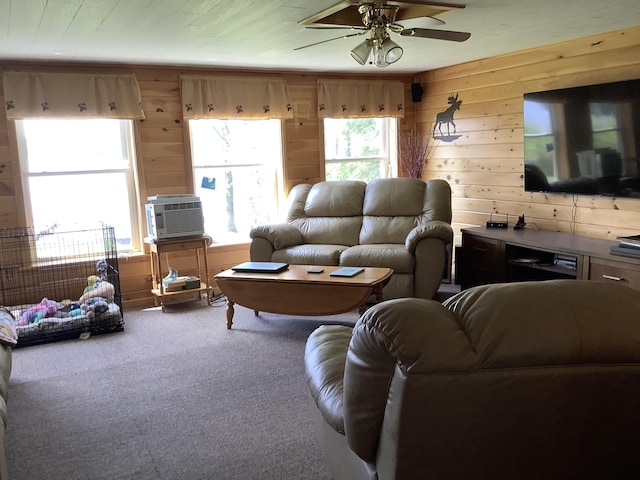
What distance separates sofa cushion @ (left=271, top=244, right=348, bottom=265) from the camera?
4445mm

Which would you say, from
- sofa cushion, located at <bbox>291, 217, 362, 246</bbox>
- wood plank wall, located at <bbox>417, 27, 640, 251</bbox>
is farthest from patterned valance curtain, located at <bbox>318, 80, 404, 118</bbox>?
sofa cushion, located at <bbox>291, 217, 362, 246</bbox>

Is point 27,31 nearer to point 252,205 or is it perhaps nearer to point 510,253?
point 252,205

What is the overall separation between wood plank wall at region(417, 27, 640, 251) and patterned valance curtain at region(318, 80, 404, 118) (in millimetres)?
330

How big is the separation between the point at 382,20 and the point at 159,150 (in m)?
2.72

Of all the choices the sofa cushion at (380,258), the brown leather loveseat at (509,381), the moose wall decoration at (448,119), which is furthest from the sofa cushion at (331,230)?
the brown leather loveseat at (509,381)

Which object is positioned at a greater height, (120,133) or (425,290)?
(120,133)

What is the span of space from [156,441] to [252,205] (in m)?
3.35

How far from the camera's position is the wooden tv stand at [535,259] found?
3492 millimetres

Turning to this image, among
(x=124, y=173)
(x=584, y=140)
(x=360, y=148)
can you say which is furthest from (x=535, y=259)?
(x=124, y=173)

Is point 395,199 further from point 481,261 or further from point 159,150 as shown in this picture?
point 159,150

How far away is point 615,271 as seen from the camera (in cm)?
345

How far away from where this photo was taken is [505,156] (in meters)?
4.97

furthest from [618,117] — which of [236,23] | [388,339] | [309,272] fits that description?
[388,339]

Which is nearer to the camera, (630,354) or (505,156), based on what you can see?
(630,354)
